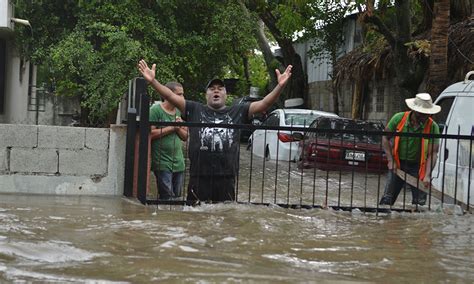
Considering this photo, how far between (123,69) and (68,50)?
128cm

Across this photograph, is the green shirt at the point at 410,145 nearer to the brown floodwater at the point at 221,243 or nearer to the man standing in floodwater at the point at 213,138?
the brown floodwater at the point at 221,243

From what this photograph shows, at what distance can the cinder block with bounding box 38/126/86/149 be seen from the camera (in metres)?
8.22

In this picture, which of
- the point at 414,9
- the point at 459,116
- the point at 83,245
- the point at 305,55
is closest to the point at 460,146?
the point at 459,116

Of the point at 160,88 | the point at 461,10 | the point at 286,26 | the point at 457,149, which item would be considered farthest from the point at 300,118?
the point at 160,88

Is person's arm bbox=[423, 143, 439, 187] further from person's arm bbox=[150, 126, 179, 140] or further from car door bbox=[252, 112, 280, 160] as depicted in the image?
car door bbox=[252, 112, 280, 160]

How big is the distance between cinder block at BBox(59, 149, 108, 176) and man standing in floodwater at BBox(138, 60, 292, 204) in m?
1.14

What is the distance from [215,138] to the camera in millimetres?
7621

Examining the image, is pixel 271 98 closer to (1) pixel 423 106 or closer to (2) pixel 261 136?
(1) pixel 423 106

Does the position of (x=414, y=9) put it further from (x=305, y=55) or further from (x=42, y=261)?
(x=42, y=261)

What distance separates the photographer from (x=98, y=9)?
51.6 ft

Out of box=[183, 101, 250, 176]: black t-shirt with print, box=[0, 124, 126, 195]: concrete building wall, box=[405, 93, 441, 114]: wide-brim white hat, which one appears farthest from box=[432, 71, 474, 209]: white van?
box=[0, 124, 126, 195]: concrete building wall

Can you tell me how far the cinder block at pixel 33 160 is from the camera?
8.22m

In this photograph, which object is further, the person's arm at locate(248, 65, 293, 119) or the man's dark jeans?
the man's dark jeans

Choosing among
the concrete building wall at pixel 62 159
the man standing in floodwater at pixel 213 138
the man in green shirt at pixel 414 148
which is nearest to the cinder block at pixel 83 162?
the concrete building wall at pixel 62 159
